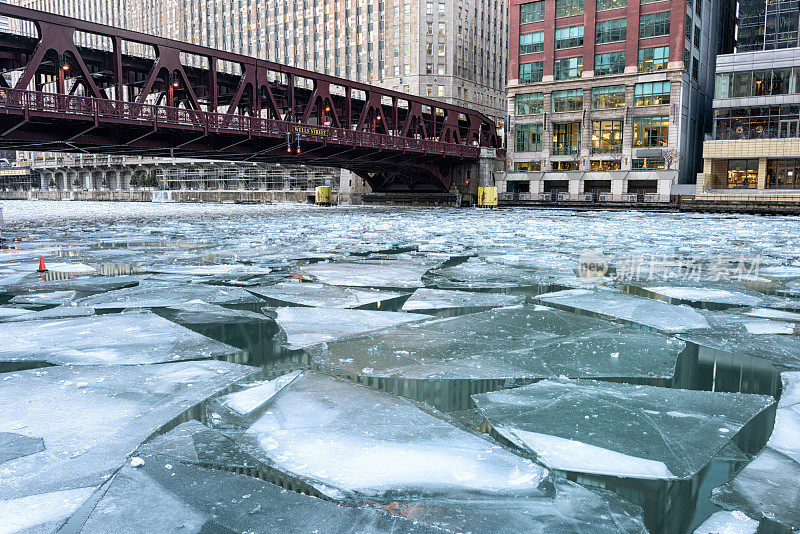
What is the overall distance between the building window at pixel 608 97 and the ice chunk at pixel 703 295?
5876 centimetres

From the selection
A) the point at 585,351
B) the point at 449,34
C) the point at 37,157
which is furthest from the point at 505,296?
the point at 37,157

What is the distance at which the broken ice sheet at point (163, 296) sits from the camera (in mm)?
8305

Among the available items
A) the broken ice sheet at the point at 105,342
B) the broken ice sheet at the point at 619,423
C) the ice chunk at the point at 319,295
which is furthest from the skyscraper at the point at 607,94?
the broken ice sheet at the point at 619,423

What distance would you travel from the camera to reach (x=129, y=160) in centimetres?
10556

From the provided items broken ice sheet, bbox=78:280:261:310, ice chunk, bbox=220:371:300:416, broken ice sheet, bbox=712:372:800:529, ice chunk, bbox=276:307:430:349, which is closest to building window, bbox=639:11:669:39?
broken ice sheet, bbox=78:280:261:310

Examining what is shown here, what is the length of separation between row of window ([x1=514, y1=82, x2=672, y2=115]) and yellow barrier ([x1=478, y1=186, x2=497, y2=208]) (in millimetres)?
16928

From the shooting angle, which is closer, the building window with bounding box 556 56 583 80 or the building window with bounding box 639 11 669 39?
the building window with bounding box 639 11 669 39

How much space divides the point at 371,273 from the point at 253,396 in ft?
22.3

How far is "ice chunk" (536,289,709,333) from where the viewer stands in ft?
23.5

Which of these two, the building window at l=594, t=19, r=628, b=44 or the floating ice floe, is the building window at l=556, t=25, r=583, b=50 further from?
the floating ice floe

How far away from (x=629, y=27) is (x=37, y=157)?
122152 millimetres

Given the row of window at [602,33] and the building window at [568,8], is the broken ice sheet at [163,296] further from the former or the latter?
the building window at [568,8]

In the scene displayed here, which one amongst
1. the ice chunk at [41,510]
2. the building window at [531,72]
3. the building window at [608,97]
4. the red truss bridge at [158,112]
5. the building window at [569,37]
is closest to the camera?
the ice chunk at [41,510]

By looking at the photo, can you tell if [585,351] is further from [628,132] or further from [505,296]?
[628,132]
